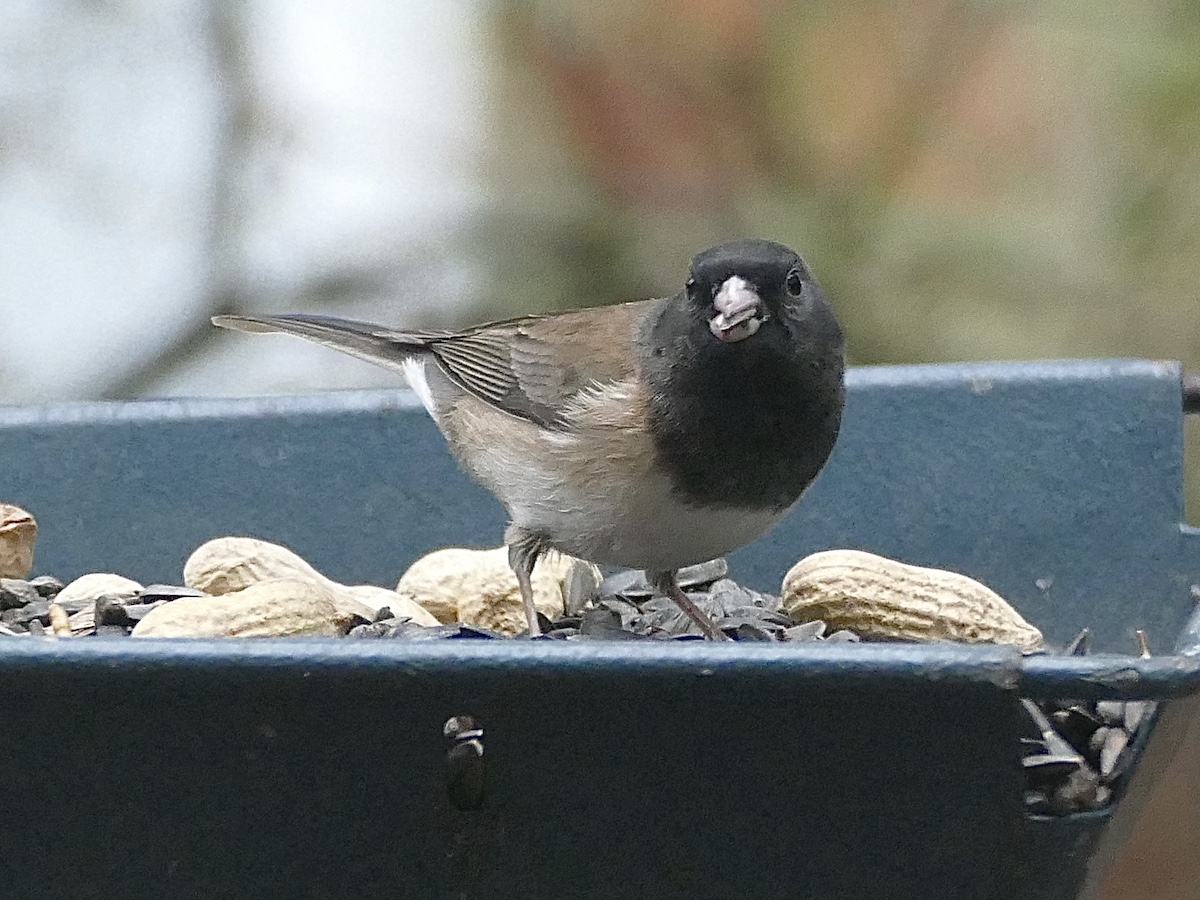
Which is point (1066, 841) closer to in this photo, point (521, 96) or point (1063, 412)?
point (1063, 412)

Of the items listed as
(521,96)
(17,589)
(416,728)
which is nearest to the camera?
(416,728)

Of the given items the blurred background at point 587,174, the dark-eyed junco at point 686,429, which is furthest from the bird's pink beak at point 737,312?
the blurred background at point 587,174

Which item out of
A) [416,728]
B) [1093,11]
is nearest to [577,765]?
[416,728]

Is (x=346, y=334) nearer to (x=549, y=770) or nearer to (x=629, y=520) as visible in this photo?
(x=629, y=520)

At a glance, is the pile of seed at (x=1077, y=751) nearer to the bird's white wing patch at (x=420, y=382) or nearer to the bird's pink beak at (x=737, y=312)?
the bird's pink beak at (x=737, y=312)

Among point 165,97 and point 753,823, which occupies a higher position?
point 165,97

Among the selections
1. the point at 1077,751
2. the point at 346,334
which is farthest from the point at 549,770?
the point at 346,334
